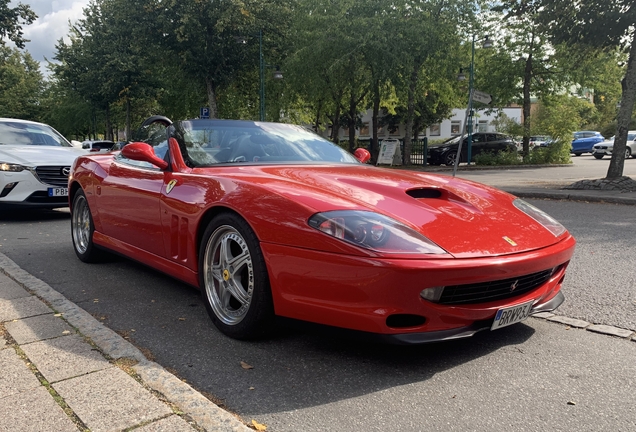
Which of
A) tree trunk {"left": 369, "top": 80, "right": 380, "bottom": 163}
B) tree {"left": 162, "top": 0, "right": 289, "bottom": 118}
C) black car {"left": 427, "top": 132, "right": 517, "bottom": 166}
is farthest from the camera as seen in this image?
black car {"left": 427, "top": 132, "right": 517, "bottom": 166}

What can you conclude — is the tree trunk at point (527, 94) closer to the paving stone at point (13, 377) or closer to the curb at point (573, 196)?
the curb at point (573, 196)

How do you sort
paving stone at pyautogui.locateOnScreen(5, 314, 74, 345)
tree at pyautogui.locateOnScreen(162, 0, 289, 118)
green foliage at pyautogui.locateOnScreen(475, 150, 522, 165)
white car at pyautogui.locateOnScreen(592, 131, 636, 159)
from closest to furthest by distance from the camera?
paving stone at pyautogui.locateOnScreen(5, 314, 74, 345) → tree at pyautogui.locateOnScreen(162, 0, 289, 118) → green foliage at pyautogui.locateOnScreen(475, 150, 522, 165) → white car at pyautogui.locateOnScreen(592, 131, 636, 159)

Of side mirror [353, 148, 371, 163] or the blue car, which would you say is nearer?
side mirror [353, 148, 371, 163]

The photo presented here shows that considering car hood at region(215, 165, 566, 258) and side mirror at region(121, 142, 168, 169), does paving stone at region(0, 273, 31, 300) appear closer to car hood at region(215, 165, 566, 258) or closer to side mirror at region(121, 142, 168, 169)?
side mirror at region(121, 142, 168, 169)

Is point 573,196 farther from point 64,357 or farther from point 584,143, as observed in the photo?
point 584,143

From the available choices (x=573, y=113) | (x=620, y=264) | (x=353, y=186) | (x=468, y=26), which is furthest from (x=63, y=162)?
(x=573, y=113)

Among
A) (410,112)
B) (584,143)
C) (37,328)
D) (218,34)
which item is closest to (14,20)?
(218,34)

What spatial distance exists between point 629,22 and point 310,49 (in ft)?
44.9

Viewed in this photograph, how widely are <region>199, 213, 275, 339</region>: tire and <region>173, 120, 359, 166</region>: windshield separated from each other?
0.75 m

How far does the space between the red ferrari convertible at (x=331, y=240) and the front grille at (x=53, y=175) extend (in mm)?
4611

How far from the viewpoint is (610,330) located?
10.7 ft

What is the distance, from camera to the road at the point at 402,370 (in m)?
2.26

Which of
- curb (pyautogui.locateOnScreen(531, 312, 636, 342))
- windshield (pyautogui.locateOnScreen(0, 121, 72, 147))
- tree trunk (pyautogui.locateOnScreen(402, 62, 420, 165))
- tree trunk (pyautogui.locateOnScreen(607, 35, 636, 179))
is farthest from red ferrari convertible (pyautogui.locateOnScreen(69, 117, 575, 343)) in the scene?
tree trunk (pyautogui.locateOnScreen(402, 62, 420, 165))

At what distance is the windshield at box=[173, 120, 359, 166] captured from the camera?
3.91m
